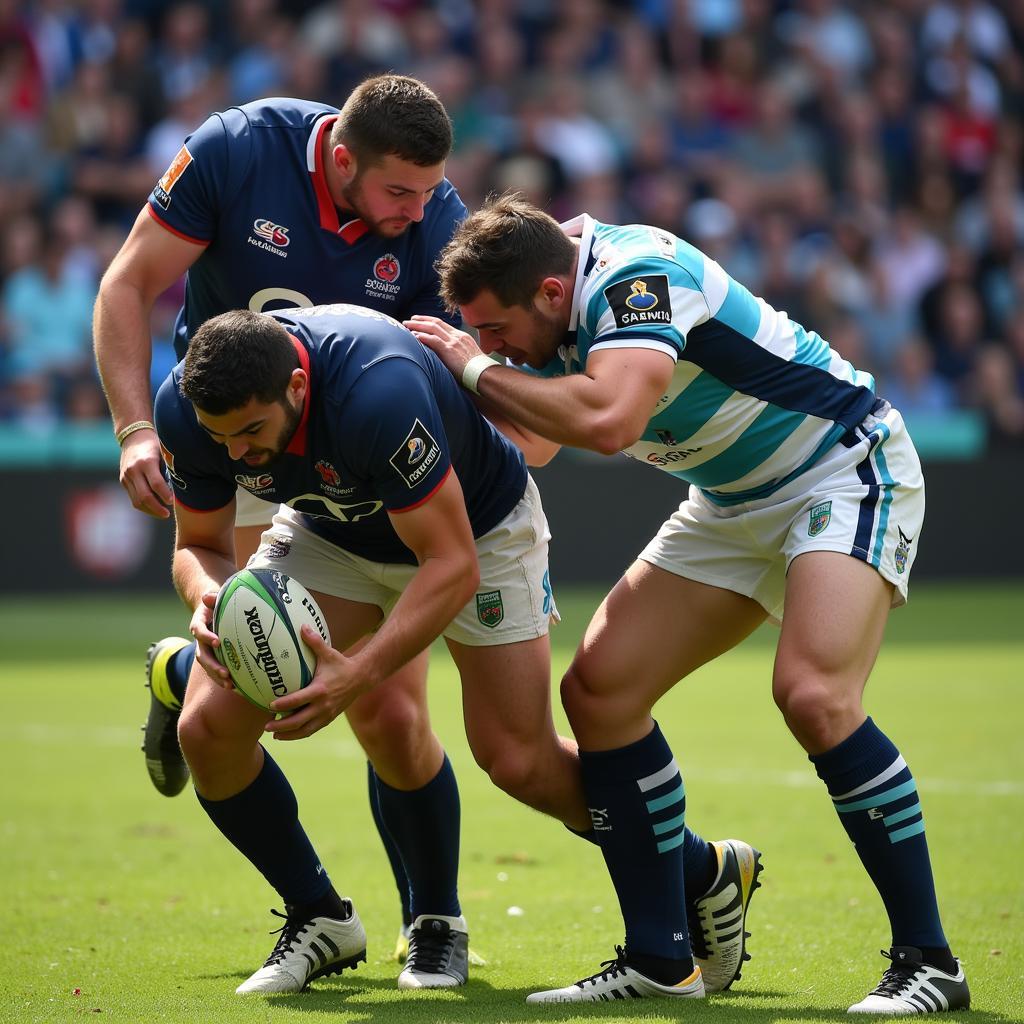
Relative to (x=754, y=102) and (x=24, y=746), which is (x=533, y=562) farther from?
(x=754, y=102)

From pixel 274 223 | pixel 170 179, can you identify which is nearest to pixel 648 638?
pixel 274 223

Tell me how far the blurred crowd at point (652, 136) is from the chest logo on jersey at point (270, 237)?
958 centimetres

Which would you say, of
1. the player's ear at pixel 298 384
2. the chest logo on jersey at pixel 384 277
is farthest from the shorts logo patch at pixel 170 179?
the player's ear at pixel 298 384

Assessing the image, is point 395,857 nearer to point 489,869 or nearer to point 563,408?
point 489,869

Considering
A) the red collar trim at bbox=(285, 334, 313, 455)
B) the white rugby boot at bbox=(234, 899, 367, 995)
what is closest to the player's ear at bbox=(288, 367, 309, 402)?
the red collar trim at bbox=(285, 334, 313, 455)

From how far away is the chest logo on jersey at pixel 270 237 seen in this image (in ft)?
17.6

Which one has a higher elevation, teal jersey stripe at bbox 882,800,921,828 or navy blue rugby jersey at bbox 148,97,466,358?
navy blue rugby jersey at bbox 148,97,466,358

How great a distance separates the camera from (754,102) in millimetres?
19188

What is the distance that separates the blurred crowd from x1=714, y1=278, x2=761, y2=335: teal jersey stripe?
10.4 metres

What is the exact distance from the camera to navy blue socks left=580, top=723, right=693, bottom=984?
4.69m

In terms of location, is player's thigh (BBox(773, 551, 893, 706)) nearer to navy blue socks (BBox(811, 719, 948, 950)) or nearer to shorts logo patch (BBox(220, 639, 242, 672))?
navy blue socks (BBox(811, 719, 948, 950))

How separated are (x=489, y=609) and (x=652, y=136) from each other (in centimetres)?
1414

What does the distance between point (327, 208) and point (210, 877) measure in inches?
108

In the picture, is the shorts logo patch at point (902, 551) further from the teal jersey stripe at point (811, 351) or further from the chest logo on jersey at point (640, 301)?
the chest logo on jersey at point (640, 301)
